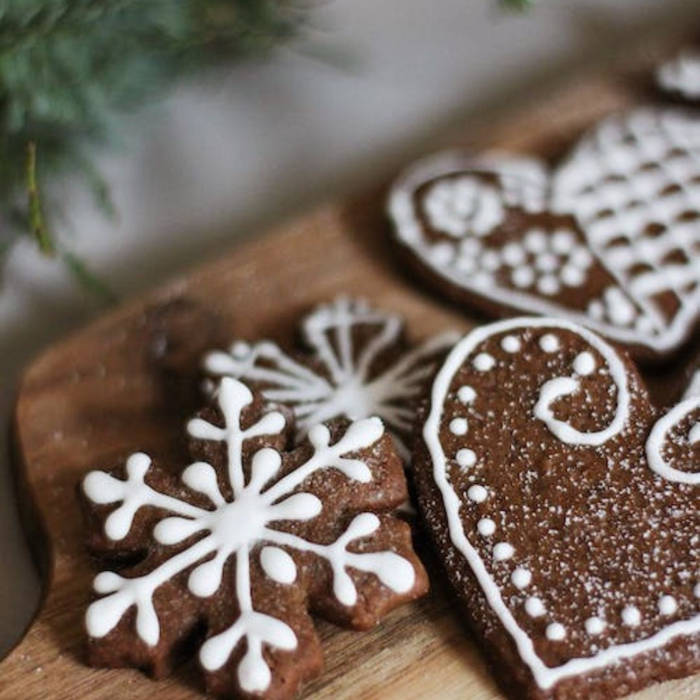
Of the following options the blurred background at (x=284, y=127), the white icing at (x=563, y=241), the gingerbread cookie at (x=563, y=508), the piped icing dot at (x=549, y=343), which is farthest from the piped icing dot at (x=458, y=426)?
the blurred background at (x=284, y=127)

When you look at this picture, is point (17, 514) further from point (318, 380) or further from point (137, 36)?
point (137, 36)

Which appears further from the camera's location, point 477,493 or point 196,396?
point 196,396

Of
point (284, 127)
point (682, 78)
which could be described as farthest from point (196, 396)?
point (682, 78)

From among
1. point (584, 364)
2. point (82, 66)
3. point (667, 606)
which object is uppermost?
point (82, 66)

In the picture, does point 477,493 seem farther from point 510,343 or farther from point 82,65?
point 82,65

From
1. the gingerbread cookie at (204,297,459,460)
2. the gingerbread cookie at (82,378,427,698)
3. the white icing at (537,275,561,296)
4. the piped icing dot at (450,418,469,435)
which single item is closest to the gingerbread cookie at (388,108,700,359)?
the white icing at (537,275,561,296)

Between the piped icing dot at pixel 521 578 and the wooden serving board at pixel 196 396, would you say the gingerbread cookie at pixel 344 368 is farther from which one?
the piped icing dot at pixel 521 578
